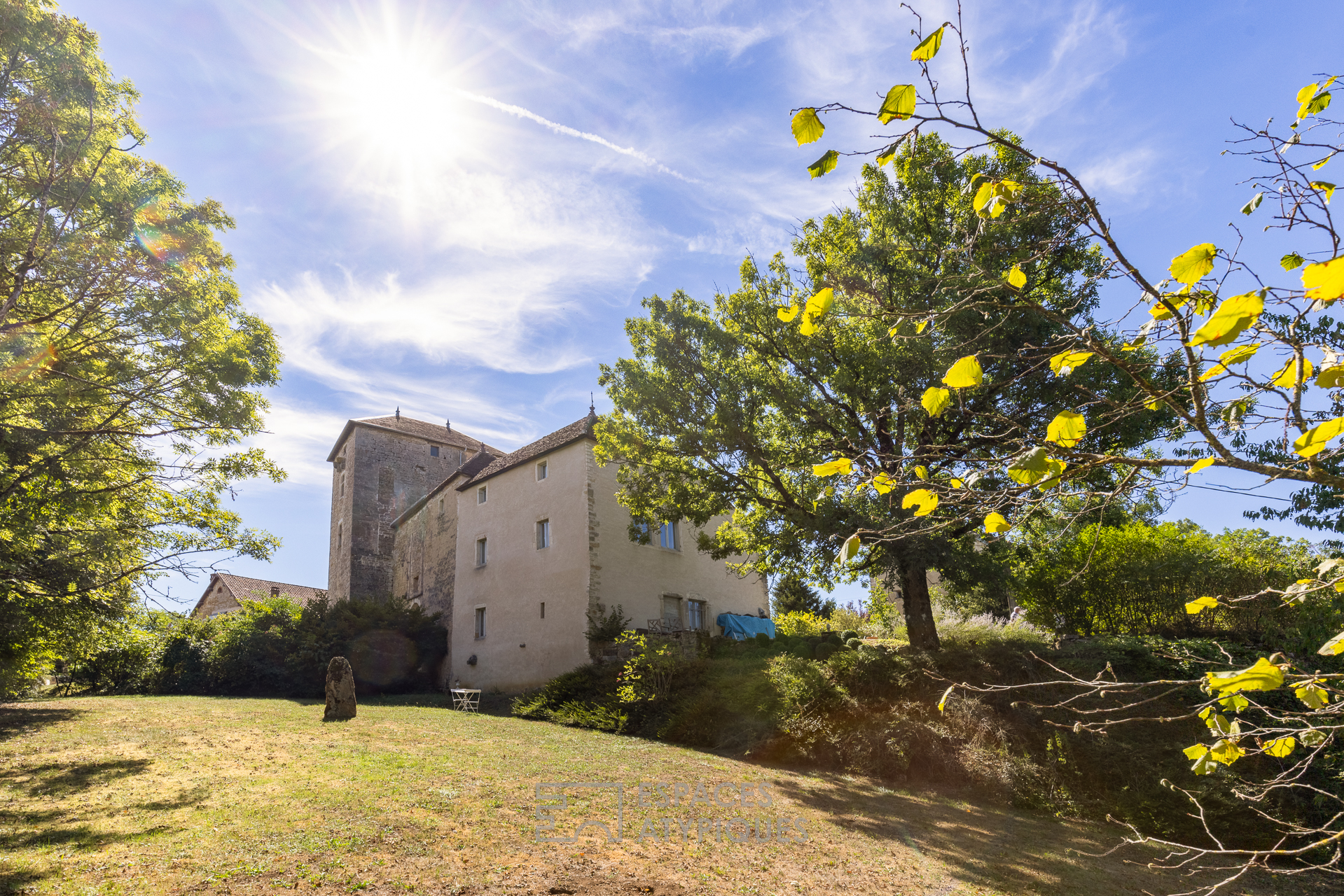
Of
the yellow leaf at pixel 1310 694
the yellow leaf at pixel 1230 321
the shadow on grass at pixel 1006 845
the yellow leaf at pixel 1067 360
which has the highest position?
the yellow leaf at pixel 1067 360

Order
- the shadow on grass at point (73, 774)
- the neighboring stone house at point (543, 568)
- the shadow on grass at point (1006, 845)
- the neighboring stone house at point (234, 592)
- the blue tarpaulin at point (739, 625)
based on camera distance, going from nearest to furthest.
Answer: the shadow on grass at point (1006, 845) < the shadow on grass at point (73, 774) < the neighboring stone house at point (543, 568) < the blue tarpaulin at point (739, 625) < the neighboring stone house at point (234, 592)

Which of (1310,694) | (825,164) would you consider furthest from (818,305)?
(1310,694)

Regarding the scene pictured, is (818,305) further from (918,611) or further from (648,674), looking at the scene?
(648,674)

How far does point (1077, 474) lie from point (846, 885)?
208 inches

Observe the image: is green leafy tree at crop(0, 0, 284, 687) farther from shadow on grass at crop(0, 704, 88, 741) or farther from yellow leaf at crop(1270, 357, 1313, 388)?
yellow leaf at crop(1270, 357, 1313, 388)

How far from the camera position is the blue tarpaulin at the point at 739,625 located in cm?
2223

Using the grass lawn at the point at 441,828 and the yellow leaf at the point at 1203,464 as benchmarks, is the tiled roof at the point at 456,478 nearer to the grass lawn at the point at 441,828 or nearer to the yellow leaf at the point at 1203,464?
the grass lawn at the point at 441,828

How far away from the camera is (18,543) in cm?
991

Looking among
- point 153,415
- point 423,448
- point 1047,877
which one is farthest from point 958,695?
point 423,448

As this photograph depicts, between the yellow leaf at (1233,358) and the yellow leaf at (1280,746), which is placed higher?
the yellow leaf at (1233,358)

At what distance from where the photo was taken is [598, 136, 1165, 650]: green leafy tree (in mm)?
11656

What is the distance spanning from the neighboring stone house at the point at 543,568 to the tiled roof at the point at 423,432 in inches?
273

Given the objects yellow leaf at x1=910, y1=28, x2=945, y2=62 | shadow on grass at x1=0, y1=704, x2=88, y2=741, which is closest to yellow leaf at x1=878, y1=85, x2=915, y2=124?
yellow leaf at x1=910, y1=28, x2=945, y2=62

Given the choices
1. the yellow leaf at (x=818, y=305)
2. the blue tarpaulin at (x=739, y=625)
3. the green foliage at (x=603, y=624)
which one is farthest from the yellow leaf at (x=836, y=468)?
the blue tarpaulin at (x=739, y=625)
